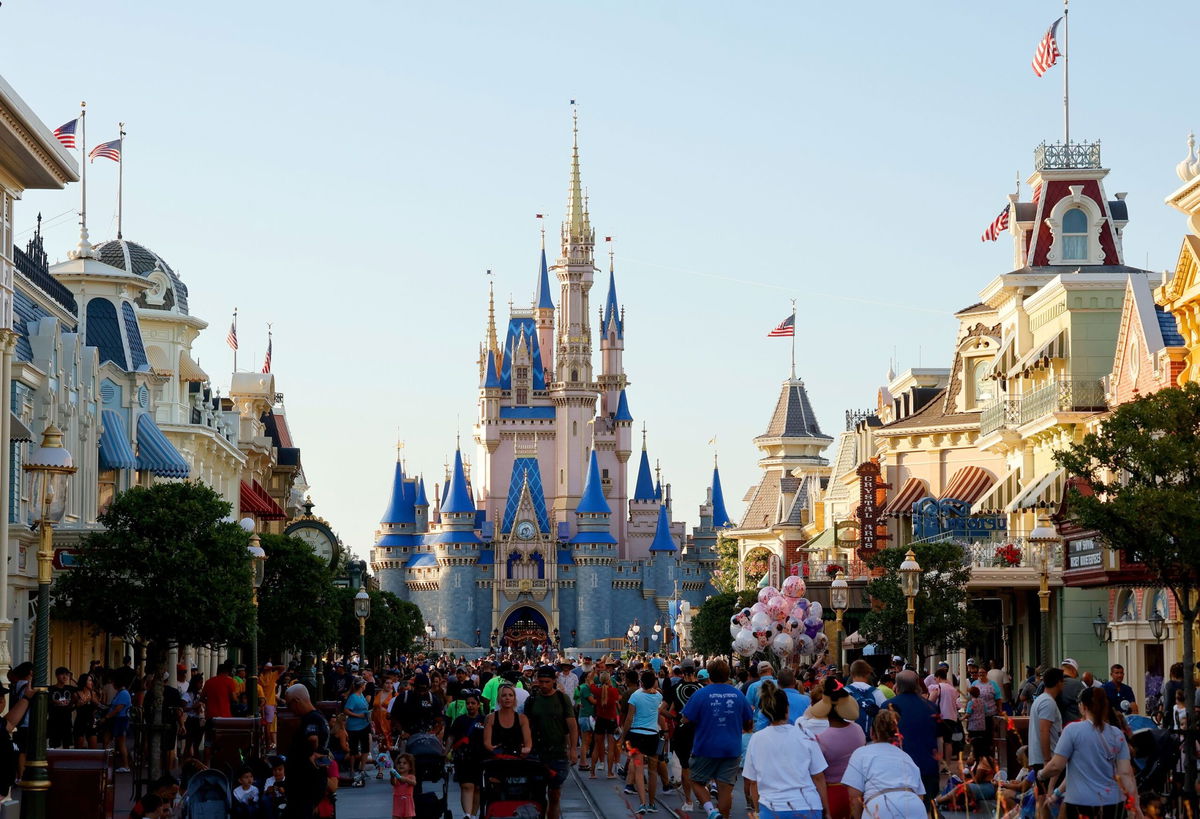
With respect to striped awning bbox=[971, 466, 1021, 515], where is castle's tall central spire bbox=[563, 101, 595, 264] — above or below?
above

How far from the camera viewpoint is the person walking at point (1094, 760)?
13.4 meters

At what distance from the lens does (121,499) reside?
3177 cm

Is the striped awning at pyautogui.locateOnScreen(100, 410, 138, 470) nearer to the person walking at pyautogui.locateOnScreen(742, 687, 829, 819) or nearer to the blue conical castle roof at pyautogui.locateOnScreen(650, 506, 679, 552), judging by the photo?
the person walking at pyautogui.locateOnScreen(742, 687, 829, 819)

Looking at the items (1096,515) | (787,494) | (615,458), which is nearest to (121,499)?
(1096,515)

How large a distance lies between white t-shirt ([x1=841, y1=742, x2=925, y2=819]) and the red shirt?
1593 centimetres

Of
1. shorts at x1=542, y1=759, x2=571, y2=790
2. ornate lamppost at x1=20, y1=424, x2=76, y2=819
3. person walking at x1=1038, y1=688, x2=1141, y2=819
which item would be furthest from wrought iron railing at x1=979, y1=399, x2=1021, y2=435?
person walking at x1=1038, y1=688, x2=1141, y2=819

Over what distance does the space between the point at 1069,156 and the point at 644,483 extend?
409 feet

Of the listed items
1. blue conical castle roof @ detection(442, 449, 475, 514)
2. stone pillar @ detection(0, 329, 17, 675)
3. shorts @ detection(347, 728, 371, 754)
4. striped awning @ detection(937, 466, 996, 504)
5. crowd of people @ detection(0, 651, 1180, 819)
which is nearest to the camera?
crowd of people @ detection(0, 651, 1180, 819)

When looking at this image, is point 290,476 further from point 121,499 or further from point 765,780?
point 765,780

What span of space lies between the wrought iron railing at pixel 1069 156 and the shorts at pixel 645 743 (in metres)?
30.9

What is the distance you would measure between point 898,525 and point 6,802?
1723 inches

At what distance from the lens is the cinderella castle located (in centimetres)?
15788

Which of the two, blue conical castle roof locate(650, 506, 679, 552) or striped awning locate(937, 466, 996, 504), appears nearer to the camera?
striped awning locate(937, 466, 996, 504)

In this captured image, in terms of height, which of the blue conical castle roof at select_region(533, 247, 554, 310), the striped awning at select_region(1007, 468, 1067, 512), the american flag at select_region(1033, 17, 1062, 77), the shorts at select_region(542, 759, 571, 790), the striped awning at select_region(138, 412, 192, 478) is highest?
the blue conical castle roof at select_region(533, 247, 554, 310)
